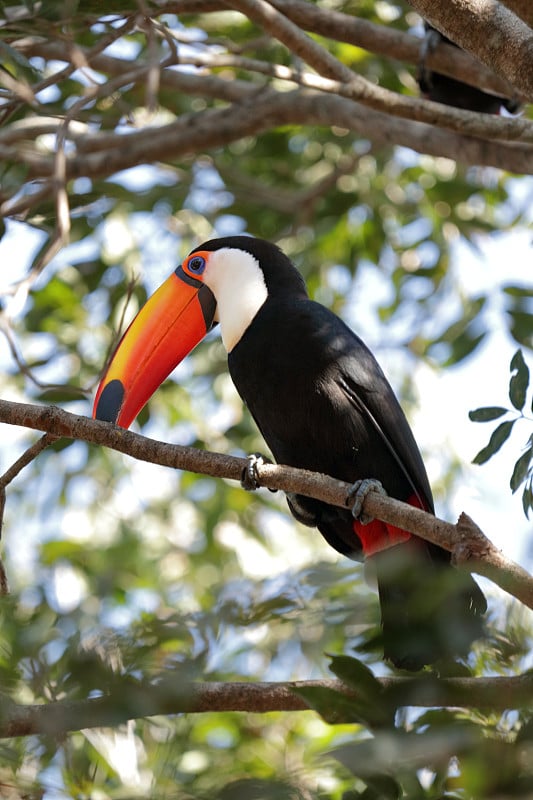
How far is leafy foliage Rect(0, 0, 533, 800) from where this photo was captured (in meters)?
1.81

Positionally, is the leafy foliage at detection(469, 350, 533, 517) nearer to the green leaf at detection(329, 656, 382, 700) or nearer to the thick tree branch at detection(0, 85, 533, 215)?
the green leaf at detection(329, 656, 382, 700)

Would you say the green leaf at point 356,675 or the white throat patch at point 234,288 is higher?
the green leaf at point 356,675

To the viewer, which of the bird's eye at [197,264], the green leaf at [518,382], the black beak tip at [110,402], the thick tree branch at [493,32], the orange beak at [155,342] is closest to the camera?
the thick tree branch at [493,32]

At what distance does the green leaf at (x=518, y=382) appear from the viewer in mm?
2559

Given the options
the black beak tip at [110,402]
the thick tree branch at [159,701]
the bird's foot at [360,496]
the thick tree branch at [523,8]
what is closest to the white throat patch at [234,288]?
the black beak tip at [110,402]

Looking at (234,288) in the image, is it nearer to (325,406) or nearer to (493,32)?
(325,406)

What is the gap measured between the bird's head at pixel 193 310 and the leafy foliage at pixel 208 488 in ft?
0.50

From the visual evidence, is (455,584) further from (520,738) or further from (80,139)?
(80,139)

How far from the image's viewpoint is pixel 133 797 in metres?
1.53

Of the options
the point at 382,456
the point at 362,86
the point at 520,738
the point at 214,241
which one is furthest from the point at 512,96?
the point at 520,738

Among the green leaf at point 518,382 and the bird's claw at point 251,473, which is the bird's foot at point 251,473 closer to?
the bird's claw at point 251,473

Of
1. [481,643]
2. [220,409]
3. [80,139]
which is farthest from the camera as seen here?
[220,409]

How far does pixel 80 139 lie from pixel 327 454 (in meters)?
2.08

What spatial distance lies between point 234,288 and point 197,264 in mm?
294
